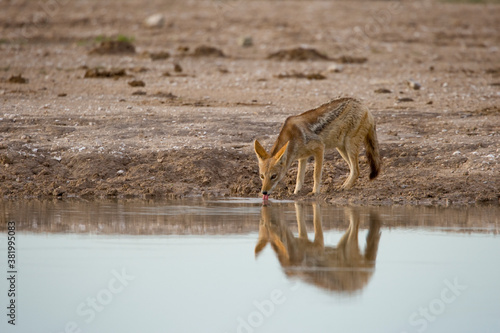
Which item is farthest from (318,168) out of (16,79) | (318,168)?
(16,79)

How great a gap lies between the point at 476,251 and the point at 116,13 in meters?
25.0

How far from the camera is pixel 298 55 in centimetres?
2084

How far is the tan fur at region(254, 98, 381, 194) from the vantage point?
10.5m

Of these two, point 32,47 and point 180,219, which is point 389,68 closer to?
point 32,47

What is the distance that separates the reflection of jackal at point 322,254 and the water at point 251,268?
0.05 feet

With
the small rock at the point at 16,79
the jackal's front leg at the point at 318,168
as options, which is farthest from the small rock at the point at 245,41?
the jackal's front leg at the point at 318,168

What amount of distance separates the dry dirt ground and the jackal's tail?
0.67 feet

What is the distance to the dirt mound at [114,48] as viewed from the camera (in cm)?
2142

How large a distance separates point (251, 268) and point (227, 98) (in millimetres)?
9217

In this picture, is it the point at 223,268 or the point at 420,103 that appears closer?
the point at 223,268

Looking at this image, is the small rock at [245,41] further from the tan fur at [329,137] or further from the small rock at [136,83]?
the tan fur at [329,137]

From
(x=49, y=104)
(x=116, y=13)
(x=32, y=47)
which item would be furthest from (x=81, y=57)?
(x=116, y=13)

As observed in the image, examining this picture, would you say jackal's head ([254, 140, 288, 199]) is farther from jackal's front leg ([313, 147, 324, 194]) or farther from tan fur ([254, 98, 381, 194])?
jackal's front leg ([313, 147, 324, 194])

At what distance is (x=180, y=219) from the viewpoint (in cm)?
894
